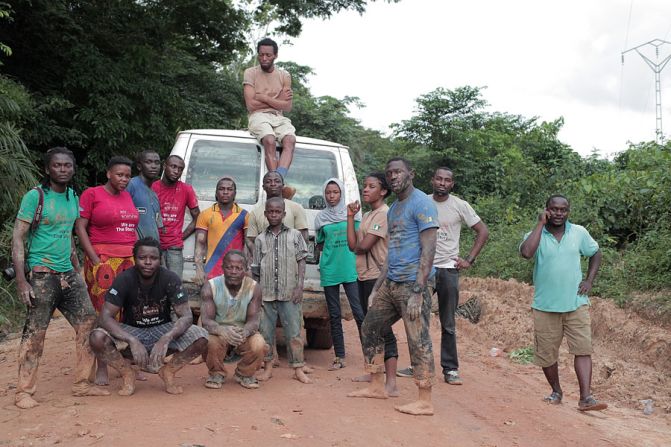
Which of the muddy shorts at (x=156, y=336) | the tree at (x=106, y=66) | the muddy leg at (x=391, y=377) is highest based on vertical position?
the tree at (x=106, y=66)

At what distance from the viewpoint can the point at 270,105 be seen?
7.06m

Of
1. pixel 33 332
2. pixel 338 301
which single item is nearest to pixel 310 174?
pixel 338 301

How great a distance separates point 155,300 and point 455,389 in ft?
8.76

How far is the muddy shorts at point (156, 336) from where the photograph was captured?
529 cm

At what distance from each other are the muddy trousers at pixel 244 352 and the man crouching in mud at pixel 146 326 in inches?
3.5

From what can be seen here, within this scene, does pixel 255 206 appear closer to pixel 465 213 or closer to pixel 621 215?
pixel 465 213

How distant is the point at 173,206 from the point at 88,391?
1.70 metres

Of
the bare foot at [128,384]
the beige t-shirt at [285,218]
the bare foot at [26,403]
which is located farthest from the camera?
the beige t-shirt at [285,218]

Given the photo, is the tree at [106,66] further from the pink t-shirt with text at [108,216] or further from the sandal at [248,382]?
the sandal at [248,382]

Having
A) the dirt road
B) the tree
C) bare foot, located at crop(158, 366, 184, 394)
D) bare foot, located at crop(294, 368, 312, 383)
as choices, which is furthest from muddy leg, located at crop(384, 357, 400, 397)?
the tree

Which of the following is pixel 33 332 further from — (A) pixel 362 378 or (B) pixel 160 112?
(B) pixel 160 112

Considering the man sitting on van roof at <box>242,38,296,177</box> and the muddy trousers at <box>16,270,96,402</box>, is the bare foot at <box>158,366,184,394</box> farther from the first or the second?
the man sitting on van roof at <box>242,38,296,177</box>

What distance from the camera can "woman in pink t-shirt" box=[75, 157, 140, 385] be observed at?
541 centimetres

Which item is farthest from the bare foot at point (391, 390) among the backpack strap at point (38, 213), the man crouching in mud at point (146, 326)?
the backpack strap at point (38, 213)
